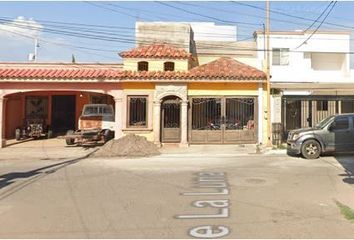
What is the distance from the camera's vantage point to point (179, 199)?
30.8ft

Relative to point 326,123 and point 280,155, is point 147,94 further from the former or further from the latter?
point 326,123

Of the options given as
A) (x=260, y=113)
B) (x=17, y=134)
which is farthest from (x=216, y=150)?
(x=17, y=134)

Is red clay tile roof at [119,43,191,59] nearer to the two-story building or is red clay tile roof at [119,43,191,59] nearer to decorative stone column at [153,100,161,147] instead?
decorative stone column at [153,100,161,147]

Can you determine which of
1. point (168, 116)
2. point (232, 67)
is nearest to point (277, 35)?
point (232, 67)

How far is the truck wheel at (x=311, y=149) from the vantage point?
16.4 meters

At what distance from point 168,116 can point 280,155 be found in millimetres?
6399

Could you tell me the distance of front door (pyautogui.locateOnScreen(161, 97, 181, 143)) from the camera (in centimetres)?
2175

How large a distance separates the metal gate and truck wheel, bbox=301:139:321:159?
17.0 feet

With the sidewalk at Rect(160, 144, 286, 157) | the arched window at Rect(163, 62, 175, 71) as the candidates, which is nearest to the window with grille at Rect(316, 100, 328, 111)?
the sidewalk at Rect(160, 144, 286, 157)

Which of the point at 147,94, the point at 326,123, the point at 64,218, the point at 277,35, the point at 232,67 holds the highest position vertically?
Result: the point at 277,35

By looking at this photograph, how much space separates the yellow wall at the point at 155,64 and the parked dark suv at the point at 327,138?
26.6ft

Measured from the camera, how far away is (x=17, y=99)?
86.8ft

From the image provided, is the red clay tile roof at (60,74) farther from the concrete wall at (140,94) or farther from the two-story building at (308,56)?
the two-story building at (308,56)

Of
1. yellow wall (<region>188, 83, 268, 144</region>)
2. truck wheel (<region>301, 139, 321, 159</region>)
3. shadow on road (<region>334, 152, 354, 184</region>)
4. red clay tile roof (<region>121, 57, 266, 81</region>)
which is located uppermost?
red clay tile roof (<region>121, 57, 266, 81</region>)
